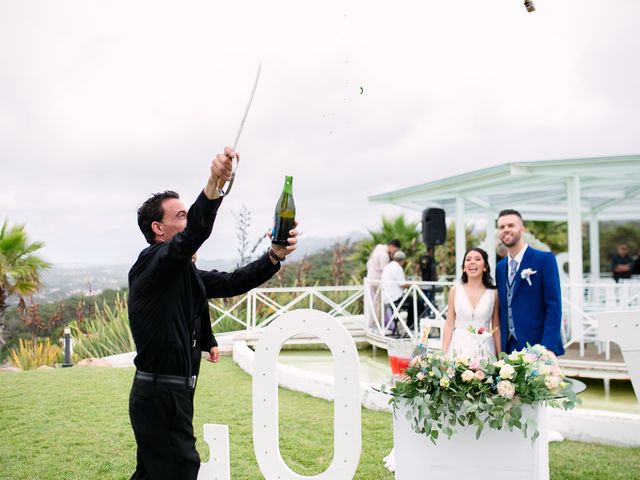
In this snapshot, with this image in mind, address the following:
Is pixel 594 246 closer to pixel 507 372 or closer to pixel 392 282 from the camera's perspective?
pixel 392 282

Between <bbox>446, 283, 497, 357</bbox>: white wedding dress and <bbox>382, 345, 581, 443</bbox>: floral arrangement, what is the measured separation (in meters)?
1.36

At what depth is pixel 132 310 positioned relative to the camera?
8.30ft

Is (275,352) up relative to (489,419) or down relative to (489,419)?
up

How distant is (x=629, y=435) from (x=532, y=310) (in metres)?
1.99

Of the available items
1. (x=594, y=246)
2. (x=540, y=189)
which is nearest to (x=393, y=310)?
(x=540, y=189)

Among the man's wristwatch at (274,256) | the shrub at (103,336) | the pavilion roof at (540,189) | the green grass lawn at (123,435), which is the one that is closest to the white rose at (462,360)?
the green grass lawn at (123,435)

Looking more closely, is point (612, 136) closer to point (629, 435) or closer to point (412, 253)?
point (412, 253)

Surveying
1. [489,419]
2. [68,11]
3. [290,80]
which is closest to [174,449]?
[489,419]

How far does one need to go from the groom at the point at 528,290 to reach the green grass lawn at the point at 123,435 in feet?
3.88

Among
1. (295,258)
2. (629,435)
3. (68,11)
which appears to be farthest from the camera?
(295,258)

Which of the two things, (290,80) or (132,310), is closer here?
(132,310)

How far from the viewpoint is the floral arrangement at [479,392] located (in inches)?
110

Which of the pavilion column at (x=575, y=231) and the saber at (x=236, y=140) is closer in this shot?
the saber at (x=236, y=140)

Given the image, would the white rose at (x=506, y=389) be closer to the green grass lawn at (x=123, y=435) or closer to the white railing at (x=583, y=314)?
the green grass lawn at (x=123, y=435)
